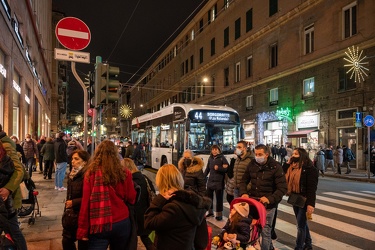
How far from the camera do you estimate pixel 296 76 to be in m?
25.8

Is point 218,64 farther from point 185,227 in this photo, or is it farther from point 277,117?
point 185,227

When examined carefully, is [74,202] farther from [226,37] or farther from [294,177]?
[226,37]

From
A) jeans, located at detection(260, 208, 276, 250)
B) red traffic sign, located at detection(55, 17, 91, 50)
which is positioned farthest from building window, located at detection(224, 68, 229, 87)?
jeans, located at detection(260, 208, 276, 250)

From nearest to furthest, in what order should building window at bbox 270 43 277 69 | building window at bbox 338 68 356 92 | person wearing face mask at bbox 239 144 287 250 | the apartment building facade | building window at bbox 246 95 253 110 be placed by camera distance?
person wearing face mask at bbox 239 144 287 250 < the apartment building facade < building window at bbox 338 68 356 92 < building window at bbox 270 43 277 69 < building window at bbox 246 95 253 110

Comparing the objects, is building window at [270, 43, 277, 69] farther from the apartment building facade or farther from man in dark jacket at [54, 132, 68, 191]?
man in dark jacket at [54, 132, 68, 191]

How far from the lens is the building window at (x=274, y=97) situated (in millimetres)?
28156

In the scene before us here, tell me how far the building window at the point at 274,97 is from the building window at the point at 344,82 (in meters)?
6.79

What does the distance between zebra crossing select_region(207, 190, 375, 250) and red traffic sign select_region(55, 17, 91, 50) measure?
4735 mm

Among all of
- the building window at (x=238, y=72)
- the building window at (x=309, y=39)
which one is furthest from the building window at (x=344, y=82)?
the building window at (x=238, y=72)

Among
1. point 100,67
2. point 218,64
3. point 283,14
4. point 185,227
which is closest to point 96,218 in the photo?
point 185,227

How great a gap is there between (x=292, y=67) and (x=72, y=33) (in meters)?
22.3

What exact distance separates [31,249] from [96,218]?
2681mm

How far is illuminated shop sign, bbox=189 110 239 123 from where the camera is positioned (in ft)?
44.4

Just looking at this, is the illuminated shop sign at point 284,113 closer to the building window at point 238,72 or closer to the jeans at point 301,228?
the building window at point 238,72
